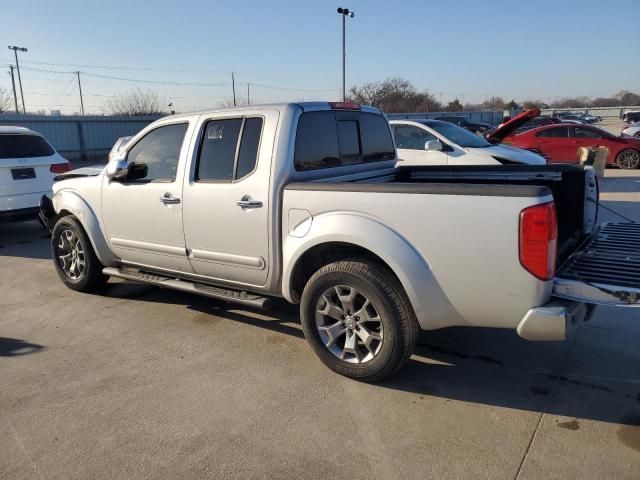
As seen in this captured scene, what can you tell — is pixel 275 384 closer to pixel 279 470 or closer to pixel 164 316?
pixel 279 470

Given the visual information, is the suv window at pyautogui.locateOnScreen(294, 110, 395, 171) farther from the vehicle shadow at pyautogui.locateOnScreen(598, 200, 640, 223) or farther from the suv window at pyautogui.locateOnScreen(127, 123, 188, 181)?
the vehicle shadow at pyautogui.locateOnScreen(598, 200, 640, 223)

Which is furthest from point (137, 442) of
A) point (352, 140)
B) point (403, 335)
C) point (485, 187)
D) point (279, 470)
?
point (352, 140)

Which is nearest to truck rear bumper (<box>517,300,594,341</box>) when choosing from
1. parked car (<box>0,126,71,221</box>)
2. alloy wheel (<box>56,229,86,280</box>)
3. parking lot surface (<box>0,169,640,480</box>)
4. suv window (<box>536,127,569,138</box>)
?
parking lot surface (<box>0,169,640,480</box>)

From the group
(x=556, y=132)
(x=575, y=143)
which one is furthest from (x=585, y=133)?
(x=556, y=132)

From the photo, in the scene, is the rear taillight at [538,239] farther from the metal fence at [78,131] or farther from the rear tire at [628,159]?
the metal fence at [78,131]

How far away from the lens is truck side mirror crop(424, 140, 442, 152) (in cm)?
939

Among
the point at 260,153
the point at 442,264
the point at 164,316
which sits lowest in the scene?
the point at 164,316

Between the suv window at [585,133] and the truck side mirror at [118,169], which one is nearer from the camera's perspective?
the truck side mirror at [118,169]

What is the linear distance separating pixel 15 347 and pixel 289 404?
259 cm

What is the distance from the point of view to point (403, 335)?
3434mm

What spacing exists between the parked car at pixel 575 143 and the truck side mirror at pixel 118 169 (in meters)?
13.9

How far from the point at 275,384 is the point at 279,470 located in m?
0.94

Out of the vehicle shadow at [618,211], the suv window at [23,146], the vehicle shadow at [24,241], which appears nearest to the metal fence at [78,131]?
the vehicle shadow at [24,241]

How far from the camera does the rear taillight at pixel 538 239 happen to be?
2.87m
